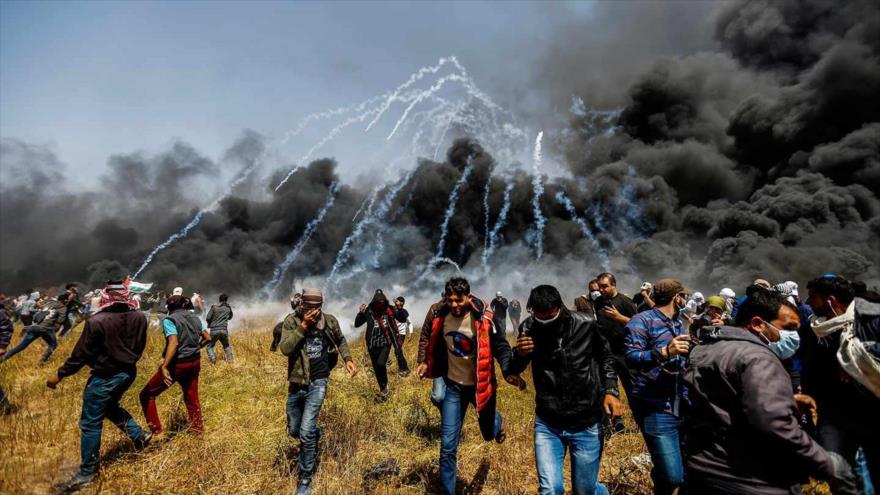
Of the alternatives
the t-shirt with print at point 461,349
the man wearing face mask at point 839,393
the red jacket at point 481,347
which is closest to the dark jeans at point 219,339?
the red jacket at point 481,347

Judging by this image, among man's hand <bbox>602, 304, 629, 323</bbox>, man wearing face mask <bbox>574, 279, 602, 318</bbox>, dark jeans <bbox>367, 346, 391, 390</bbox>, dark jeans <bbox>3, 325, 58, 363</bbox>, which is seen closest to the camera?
man's hand <bbox>602, 304, 629, 323</bbox>

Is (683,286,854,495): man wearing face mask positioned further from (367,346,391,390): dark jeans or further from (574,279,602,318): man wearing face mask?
(367,346,391,390): dark jeans

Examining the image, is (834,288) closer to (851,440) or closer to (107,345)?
(851,440)

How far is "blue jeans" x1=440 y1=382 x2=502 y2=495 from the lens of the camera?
→ 4012 millimetres

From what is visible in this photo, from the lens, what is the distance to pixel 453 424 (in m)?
4.12

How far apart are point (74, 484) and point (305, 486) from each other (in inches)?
90.1

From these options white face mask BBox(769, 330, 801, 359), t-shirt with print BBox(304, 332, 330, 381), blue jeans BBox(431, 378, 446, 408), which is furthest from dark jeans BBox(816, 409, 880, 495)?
t-shirt with print BBox(304, 332, 330, 381)

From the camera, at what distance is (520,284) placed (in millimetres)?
44906

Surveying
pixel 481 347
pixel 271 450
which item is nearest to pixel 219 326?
pixel 271 450

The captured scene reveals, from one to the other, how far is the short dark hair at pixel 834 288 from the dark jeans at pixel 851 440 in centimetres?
94

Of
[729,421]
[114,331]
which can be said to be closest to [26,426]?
[114,331]

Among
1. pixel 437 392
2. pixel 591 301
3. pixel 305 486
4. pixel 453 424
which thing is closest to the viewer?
pixel 453 424

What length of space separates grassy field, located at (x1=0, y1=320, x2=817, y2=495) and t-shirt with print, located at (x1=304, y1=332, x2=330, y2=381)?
936 millimetres

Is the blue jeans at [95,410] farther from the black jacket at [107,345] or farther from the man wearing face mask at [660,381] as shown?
the man wearing face mask at [660,381]
